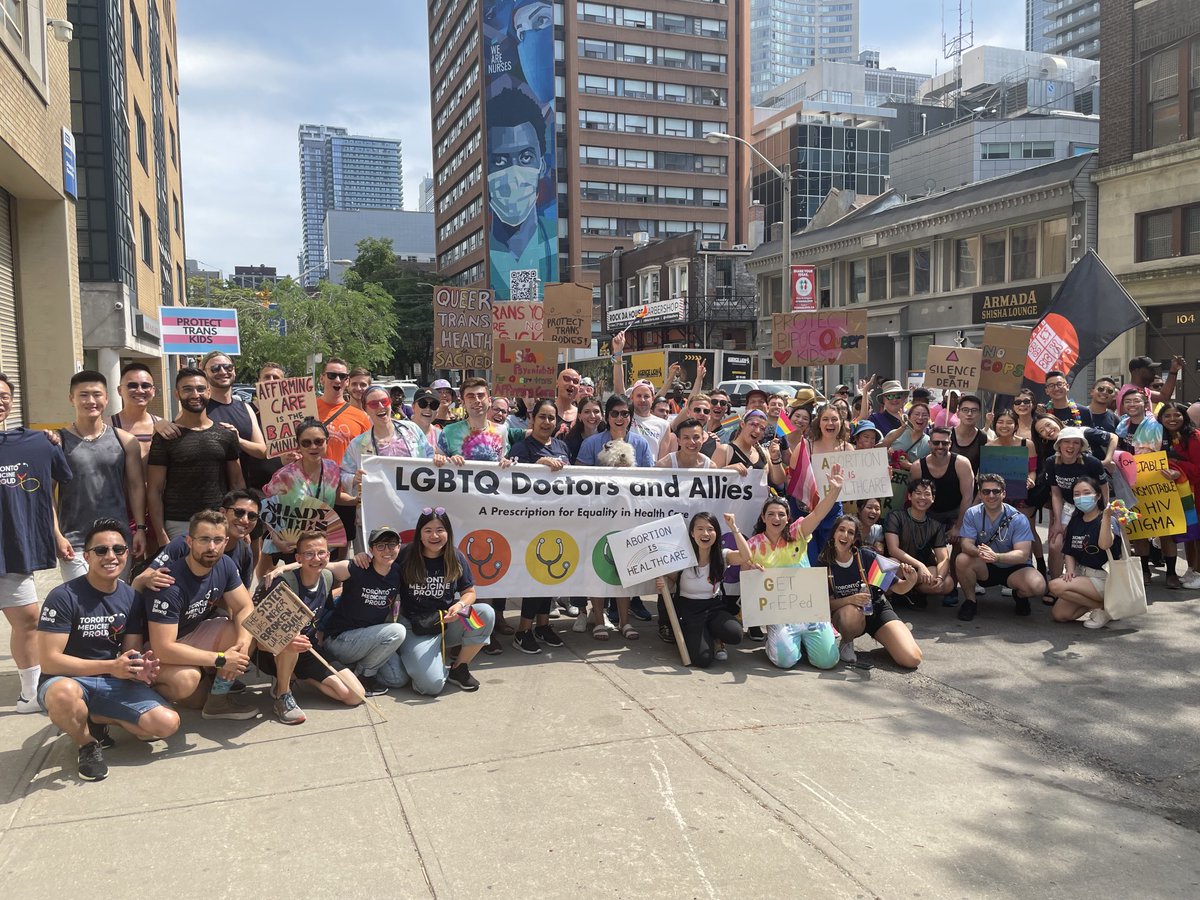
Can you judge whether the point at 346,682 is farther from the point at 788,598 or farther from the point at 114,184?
the point at 114,184

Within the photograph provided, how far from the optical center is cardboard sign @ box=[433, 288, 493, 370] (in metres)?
11.6

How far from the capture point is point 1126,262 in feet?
77.8

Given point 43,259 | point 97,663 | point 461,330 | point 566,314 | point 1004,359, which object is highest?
point 43,259

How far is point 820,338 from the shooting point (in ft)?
38.1

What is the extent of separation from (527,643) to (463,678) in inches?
35.6

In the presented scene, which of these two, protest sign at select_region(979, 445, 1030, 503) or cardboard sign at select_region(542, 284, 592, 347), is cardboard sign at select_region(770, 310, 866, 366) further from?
protest sign at select_region(979, 445, 1030, 503)

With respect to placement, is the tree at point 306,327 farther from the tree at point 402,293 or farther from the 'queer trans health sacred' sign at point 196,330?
the tree at point 402,293

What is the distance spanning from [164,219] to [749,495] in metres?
37.3

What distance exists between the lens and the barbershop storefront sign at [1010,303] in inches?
1080

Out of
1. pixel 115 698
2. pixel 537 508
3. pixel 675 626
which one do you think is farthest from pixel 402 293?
pixel 115 698

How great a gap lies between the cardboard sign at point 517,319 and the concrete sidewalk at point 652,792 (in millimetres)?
7885

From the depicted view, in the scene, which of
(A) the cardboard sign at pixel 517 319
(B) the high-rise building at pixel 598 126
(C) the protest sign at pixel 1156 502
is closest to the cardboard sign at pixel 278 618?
(C) the protest sign at pixel 1156 502

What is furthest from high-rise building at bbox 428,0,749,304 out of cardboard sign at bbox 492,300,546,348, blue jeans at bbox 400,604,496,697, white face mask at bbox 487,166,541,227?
blue jeans at bbox 400,604,496,697

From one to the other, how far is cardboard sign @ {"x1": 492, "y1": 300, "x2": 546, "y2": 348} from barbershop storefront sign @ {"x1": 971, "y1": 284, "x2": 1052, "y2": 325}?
1917cm
